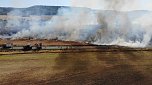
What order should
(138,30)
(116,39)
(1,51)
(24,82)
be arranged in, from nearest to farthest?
(24,82) < (1,51) < (116,39) < (138,30)

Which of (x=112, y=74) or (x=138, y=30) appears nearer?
(x=112, y=74)

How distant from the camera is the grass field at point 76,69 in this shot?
25.7m

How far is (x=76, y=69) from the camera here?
1187 inches

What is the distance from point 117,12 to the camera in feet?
236

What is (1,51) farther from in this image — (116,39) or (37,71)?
(116,39)

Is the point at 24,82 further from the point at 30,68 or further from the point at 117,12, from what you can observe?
the point at 117,12

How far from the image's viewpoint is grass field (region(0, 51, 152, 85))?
25.7 metres

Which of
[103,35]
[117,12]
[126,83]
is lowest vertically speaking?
[126,83]

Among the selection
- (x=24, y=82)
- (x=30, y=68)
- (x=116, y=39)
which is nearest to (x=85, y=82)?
(x=24, y=82)

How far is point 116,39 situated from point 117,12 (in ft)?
37.9

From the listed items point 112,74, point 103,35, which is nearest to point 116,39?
point 103,35

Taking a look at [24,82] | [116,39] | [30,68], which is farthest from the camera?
[116,39]

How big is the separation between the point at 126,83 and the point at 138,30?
55254 mm

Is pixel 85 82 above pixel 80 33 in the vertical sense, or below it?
below
